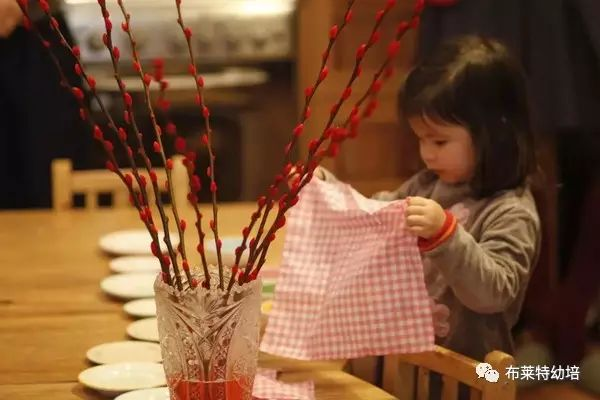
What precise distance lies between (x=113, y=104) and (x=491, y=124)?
66.2 inches

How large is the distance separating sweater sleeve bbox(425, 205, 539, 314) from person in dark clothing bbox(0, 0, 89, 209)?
5.23 feet

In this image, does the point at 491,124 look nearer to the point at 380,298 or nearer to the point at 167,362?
the point at 380,298

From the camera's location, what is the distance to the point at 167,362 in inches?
30.5

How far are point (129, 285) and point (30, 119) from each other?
120cm

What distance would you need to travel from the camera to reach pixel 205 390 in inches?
29.8

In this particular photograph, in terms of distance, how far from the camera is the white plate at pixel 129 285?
1.17 meters

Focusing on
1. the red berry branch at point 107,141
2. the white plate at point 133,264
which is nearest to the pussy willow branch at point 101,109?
the red berry branch at point 107,141

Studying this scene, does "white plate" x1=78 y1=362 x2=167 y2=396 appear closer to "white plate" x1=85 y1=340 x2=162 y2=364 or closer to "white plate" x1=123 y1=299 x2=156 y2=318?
"white plate" x1=85 y1=340 x2=162 y2=364

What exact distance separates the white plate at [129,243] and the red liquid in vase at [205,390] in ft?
2.02

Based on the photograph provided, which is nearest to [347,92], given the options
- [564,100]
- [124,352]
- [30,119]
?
[124,352]

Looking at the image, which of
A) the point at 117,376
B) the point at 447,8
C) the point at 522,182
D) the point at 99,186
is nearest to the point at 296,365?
the point at 117,376

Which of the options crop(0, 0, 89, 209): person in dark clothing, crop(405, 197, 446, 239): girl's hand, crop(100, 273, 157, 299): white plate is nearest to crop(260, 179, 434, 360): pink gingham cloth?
crop(405, 197, 446, 239): girl's hand

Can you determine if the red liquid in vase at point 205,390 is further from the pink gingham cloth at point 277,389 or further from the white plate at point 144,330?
the white plate at point 144,330

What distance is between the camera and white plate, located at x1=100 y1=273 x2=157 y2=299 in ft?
3.85
